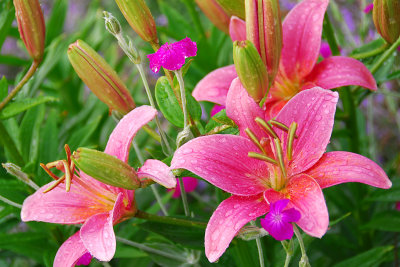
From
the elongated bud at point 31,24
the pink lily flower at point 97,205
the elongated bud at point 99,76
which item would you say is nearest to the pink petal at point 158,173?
the pink lily flower at point 97,205

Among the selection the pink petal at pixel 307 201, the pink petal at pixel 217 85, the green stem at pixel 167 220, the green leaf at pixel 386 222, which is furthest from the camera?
the green leaf at pixel 386 222

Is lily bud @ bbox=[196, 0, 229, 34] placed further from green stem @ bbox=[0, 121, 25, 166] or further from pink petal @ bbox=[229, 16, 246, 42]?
green stem @ bbox=[0, 121, 25, 166]

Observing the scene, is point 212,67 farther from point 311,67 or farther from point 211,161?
point 211,161

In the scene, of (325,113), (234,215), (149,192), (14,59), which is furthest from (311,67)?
(14,59)

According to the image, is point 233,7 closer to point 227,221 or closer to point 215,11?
point 215,11

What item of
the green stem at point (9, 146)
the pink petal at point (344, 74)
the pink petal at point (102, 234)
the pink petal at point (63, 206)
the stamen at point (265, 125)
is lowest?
the green stem at point (9, 146)

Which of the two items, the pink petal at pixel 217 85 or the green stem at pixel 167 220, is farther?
the pink petal at pixel 217 85

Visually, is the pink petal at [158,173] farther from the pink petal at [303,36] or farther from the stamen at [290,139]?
the pink petal at [303,36]
